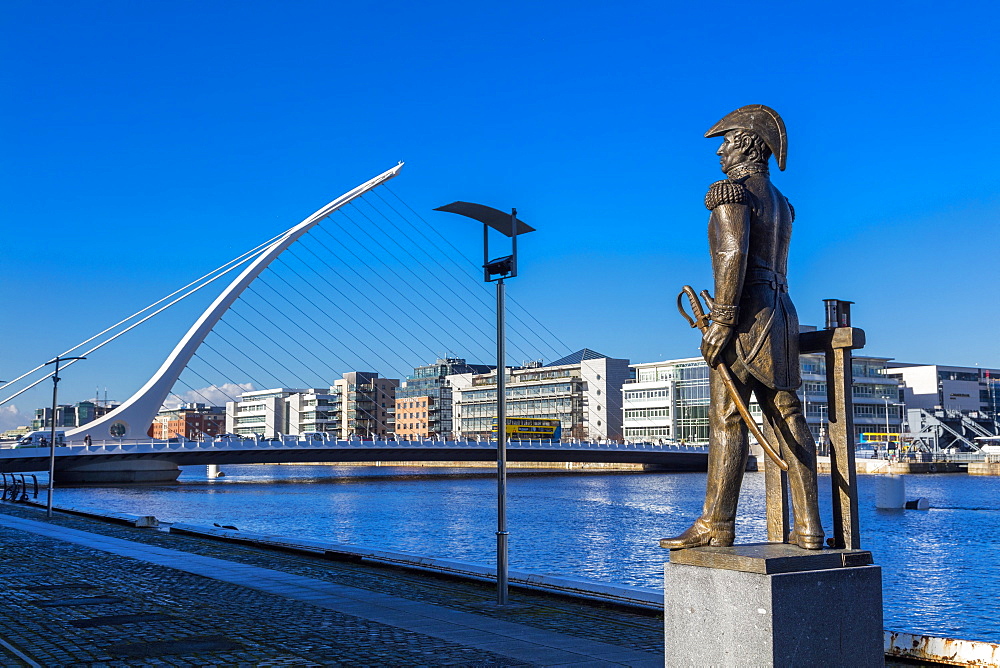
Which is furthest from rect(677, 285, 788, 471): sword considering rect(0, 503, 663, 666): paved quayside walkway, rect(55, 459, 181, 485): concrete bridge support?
rect(55, 459, 181, 485): concrete bridge support

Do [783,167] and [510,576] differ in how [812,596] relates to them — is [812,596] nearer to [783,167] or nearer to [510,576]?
[783,167]

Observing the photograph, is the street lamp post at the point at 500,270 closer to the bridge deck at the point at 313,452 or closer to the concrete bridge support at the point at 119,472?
the bridge deck at the point at 313,452

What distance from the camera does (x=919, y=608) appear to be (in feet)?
63.7

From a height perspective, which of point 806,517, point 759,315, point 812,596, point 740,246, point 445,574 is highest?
point 740,246

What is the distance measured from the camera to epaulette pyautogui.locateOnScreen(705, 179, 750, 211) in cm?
659

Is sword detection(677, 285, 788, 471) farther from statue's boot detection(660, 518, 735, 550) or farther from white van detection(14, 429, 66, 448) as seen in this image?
white van detection(14, 429, 66, 448)

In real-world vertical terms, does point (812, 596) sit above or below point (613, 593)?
above

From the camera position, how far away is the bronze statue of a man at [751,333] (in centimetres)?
656

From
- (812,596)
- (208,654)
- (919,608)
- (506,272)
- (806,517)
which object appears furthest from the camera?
(919,608)

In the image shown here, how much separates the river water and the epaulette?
1023 centimetres

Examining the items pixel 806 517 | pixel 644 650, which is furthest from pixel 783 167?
pixel 644 650

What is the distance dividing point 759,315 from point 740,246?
480 millimetres

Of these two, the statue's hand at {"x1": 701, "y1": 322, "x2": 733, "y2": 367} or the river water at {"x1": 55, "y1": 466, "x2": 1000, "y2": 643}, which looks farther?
the river water at {"x1": 55, "y1": 466, "x2": 1000, "y2": 643}

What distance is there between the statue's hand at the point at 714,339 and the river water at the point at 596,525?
982 cm
